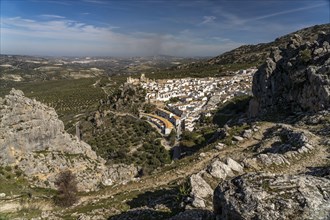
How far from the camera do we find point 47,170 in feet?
89.4

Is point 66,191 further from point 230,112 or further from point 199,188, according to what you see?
point 230,112

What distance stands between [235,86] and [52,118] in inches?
2224

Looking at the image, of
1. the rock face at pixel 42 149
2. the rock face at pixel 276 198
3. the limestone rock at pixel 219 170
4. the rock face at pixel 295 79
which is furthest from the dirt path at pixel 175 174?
the rock face at pixel 276 198

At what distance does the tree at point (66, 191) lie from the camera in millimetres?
19203

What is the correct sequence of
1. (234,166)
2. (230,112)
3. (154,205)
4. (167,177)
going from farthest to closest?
1. (230,112)
2. (167,177)
3. (234,166)
4. (154,205)

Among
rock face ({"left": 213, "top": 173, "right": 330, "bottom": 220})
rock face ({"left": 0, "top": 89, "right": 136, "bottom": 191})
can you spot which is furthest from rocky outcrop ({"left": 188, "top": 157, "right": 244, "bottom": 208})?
rock face ({"left": 0, "top": 89, "right": 136, "bottom": 191})

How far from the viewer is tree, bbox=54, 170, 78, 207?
63.0 ft

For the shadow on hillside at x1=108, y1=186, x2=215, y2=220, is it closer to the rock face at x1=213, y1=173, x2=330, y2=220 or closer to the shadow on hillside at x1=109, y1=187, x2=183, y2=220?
the shadow on hillside at x1=109, y1=187, x2=183, y2=220

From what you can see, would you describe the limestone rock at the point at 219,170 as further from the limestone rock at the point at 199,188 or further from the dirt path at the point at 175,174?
the dirt path at the point at 175,174

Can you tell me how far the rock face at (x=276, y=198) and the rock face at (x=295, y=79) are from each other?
2075 cm

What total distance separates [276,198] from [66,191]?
684 inches

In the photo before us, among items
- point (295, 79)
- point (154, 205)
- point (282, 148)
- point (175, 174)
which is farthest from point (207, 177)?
point (295, 79)

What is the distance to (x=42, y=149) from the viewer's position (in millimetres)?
29438

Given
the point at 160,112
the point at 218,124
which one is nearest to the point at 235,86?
the point at 160,112
